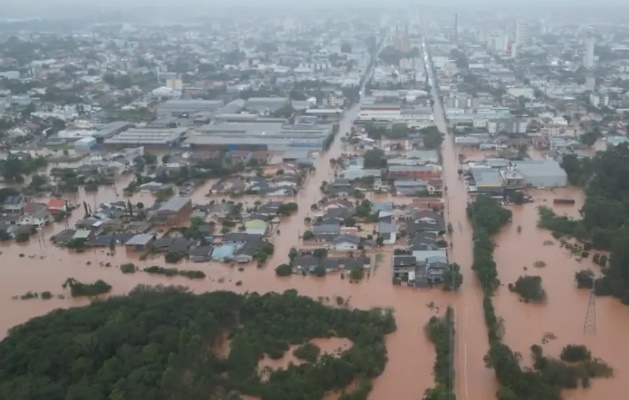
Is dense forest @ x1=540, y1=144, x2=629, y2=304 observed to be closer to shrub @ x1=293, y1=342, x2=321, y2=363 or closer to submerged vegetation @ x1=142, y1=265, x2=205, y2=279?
shrub @ x1=293, y1=342, x2=321, y2=363

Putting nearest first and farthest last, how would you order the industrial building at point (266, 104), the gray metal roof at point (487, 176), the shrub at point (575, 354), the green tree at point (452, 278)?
the shrub at point (575, 354)
the green tree at point (452, 278)
the gray metal roof at point (487, 176)
the industrial building at point (266, 104)

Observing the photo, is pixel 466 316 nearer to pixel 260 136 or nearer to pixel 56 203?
pixel 56 203

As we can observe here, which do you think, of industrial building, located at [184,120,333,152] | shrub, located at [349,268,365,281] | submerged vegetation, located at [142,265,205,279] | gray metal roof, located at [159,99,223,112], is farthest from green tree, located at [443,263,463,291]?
gray metal roof, located at [159,99,223,112]

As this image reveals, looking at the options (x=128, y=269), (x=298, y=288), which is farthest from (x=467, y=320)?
(x=128, y=269)

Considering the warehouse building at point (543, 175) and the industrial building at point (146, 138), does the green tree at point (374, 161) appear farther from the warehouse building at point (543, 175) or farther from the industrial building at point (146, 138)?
the industrial building at point (146, 138)

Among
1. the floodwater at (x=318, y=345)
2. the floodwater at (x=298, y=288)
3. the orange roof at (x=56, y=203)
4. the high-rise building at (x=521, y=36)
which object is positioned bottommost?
the floodwater at (x=298, y=288)

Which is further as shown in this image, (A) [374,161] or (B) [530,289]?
(A) [374,161]

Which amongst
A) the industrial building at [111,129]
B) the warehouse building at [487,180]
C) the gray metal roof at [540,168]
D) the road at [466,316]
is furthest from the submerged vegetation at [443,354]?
the industrial building at [111,129]
